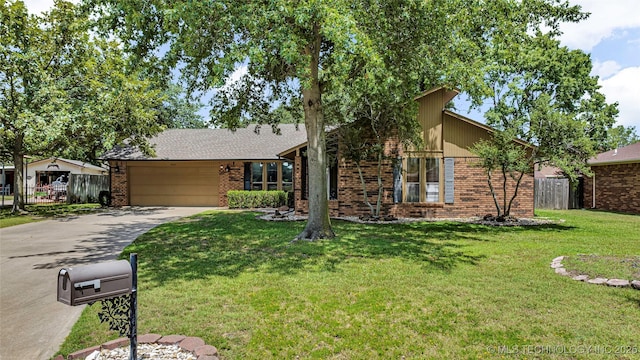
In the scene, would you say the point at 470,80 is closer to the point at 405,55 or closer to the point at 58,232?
the point at 405,55

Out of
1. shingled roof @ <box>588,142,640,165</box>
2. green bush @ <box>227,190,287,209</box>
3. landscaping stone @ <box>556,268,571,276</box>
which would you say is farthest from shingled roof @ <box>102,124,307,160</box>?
landscaping stone @ <box>556,268,571,276</box>

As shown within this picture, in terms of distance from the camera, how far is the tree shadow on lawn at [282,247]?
679 cm

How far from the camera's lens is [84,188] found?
24.2m

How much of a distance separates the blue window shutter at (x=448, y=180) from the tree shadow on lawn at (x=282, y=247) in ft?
6.85

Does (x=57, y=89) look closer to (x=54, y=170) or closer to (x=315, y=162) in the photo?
(x=315, y=162)

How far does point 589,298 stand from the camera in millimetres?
4973

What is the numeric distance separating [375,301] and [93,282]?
10.6ft

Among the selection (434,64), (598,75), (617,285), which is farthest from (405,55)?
(598,75)

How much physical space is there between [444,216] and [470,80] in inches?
270

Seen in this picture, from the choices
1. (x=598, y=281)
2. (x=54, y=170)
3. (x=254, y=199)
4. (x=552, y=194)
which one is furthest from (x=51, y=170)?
(x=598, y=281)

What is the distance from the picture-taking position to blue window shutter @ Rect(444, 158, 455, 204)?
14695 mm

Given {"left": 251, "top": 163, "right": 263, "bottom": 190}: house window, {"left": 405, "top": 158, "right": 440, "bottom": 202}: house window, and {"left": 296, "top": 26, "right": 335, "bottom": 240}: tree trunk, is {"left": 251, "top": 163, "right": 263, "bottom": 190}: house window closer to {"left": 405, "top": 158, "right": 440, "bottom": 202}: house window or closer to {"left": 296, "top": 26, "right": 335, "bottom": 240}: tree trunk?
{"left": 405, "top": 158, "right": 440, "bottom": 202}: house window

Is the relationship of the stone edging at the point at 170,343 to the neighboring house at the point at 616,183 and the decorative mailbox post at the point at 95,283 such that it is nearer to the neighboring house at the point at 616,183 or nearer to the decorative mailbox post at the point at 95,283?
the decorative mailbox post at the point at 95,283

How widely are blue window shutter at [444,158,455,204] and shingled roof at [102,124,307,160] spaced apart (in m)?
8.80
